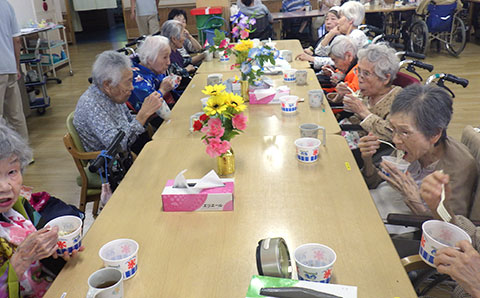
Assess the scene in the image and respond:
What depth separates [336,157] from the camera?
6.35 ft

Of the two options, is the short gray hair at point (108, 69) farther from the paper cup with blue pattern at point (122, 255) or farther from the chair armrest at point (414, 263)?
the chair armrest at point (414, 263)

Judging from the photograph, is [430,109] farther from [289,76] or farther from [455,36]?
[455,36]

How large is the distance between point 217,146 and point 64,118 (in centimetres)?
419

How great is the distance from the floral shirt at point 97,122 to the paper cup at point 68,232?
107 cm

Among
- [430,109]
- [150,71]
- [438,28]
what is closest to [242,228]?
[430,109]

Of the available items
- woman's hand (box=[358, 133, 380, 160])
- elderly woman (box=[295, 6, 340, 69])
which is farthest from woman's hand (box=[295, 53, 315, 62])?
woman's hand (box=[358, 133, 380, 160])

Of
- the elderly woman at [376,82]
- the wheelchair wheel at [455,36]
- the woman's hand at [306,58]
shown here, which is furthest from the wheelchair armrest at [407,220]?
the wheelchair wheel at [455,36]

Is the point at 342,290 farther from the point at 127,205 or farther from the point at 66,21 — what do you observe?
the point at 66,21

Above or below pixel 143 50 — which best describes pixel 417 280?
below

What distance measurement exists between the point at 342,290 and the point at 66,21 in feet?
36.0

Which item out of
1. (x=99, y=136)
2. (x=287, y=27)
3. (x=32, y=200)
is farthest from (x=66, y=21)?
(x=32, y=200)

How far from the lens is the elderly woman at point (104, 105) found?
246cm

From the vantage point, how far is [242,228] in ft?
4.72

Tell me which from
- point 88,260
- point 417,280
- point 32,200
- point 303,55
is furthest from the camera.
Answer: point 303,55
